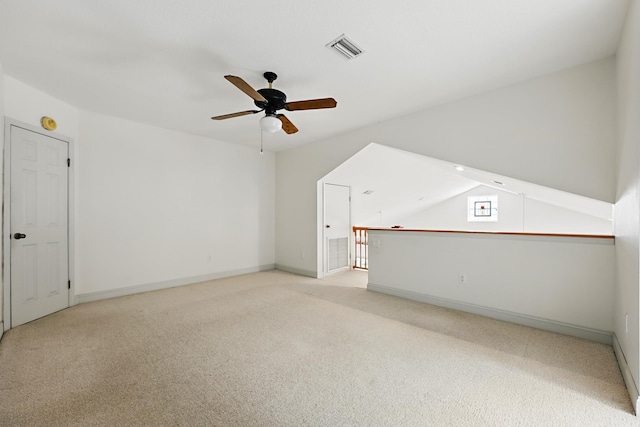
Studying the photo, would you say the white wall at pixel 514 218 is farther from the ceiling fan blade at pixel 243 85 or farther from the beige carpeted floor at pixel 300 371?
the ceiling fan blade at pixel 243 85

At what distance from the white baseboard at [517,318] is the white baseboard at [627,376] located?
0.15m

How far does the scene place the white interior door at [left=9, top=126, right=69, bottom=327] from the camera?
297 cm

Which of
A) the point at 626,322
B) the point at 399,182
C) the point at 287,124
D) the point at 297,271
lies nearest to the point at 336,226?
the point at 297,271

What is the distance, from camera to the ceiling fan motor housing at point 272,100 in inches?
103

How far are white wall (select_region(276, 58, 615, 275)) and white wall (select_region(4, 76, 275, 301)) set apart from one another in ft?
9.16

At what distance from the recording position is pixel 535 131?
2848 millimetres

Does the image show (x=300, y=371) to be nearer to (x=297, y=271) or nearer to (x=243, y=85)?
(x=243, y=85)

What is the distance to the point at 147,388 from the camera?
74.8 inches

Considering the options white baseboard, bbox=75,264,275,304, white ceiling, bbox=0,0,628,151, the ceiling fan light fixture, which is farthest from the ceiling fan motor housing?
white baseboard, bbox=75,264,275,304

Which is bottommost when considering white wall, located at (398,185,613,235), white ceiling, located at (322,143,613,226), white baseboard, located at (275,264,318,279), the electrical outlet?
white baseboard, located at (275,264,318,279)

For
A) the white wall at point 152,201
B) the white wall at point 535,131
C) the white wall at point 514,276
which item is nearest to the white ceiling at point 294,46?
the white wall at point 535,131

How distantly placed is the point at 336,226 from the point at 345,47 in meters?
3.72

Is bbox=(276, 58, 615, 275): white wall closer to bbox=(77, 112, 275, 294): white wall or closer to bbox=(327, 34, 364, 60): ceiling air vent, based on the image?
bbox=(327, 34, 364, 60): ceiling air vent

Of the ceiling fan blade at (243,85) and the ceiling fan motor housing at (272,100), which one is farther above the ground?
the ceiling fan motor housing at (272,100)
